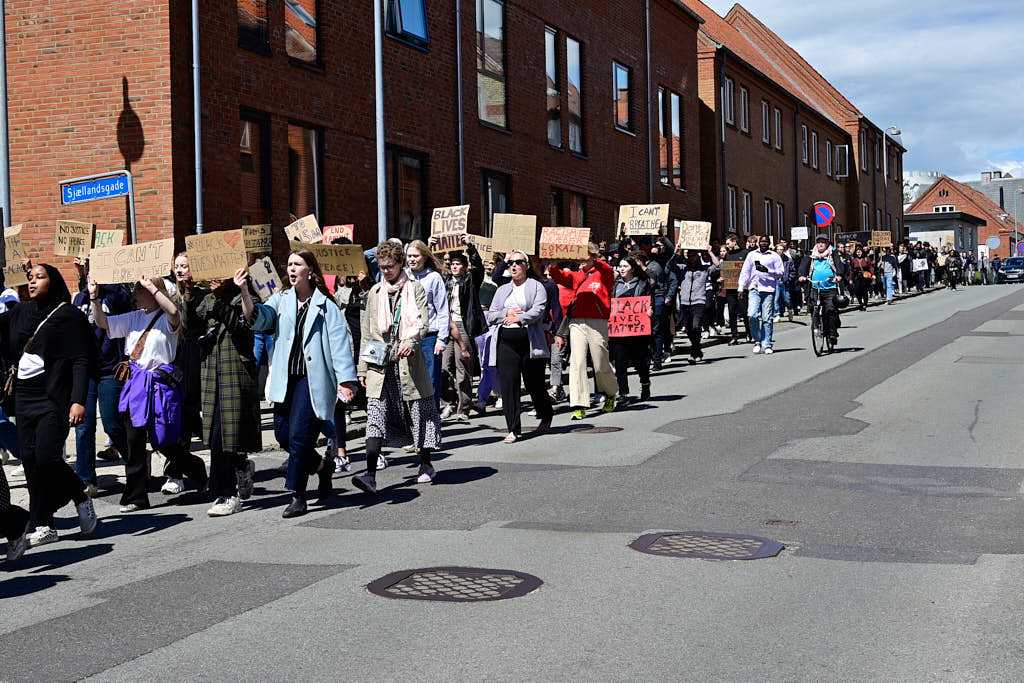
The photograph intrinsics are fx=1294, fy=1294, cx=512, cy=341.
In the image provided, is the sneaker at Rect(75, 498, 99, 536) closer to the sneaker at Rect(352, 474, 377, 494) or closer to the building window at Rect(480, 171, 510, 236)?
the sneaker at Rect(352, 474, 377, 494)

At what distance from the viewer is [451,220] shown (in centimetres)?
1644

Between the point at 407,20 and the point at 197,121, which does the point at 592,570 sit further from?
the point at 407,20

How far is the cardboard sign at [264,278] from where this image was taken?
8.73 meters

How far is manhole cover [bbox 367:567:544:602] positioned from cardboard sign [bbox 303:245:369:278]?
639 centimetres

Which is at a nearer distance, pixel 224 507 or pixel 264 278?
pixel 224 507

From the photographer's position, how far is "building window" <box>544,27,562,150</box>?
26328 mm

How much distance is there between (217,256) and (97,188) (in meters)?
4.12

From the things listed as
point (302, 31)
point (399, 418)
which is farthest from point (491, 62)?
point (399, 418)

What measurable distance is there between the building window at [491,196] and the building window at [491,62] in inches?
38.2

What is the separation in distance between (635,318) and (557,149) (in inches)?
484

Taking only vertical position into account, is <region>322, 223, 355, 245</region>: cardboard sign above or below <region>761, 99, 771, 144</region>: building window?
below

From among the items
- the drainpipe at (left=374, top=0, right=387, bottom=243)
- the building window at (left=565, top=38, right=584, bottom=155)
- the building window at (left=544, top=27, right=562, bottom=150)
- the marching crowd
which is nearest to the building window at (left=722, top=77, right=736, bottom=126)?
the building window at (left=565, top=38, right=584, bottom=155)

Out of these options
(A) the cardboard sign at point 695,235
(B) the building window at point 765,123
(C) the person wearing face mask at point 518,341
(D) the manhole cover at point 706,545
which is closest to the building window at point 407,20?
(A) the cardboard sign at point 695,235

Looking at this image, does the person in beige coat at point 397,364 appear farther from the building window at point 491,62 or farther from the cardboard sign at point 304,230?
the building window at point 491,62
